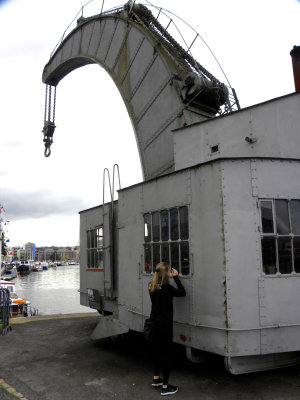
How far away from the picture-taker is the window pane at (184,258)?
209 inches

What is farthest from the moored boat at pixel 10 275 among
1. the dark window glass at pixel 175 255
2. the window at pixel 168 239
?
the dark window glass at pixel 175 255

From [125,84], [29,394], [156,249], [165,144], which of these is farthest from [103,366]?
[125,84]

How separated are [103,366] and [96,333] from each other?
3.75ft

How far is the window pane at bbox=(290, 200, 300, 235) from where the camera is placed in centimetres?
497

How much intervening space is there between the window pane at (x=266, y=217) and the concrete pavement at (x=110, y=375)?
2.32 m

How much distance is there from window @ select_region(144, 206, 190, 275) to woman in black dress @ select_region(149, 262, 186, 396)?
0.39 m

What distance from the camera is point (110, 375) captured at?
18.4 ft

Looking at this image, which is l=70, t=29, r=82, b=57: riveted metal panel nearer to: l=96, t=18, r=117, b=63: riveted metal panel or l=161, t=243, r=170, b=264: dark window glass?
l=96, t=18, r=117, b=63: riveted metal panel

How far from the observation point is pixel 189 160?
26.5 feet

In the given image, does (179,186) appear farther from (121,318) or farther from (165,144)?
(165,144)

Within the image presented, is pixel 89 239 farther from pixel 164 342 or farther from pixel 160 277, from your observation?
pixel 164 342

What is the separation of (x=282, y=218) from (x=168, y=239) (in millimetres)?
1896

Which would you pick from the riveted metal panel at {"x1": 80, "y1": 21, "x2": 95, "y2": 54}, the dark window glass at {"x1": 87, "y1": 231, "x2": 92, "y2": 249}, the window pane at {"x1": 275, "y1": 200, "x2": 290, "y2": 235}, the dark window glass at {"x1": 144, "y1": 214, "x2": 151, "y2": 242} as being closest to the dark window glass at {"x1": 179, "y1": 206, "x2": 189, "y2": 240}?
the dark window glass at {"x1": 144, "y1": 214, "x2": 151, "y2": 242}

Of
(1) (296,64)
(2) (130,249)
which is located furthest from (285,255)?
(1) (296,64)
